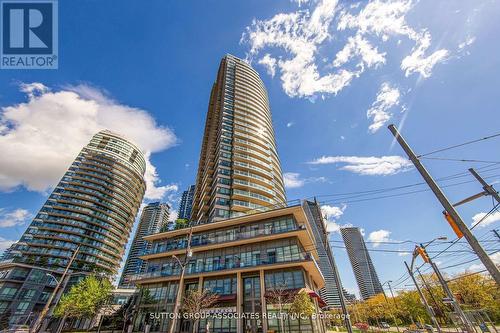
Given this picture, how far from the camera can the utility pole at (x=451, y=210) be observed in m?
6.61

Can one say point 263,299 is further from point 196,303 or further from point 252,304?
point 196,303

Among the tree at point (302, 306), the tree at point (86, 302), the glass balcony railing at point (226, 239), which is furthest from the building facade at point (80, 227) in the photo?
the tree at point (302, 306)

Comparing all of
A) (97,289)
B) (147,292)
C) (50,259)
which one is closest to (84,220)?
(50,259)

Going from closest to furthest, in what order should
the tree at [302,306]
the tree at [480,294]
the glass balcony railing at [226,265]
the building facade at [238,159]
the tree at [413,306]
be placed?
the tree at [302,306], the glass balcony railing at [226,265], the tree at [480,294], the building facade at [238,159], the tree at [413,306]

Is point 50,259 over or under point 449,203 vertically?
over

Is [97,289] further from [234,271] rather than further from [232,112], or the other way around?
[232,112]

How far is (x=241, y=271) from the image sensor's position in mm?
26938

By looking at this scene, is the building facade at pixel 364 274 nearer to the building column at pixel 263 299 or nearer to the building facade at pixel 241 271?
the building facade at pixel 241 271

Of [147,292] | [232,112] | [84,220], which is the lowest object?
[147,292]

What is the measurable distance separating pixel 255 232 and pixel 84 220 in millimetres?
65348

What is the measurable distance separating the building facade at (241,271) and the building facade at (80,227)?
26.3 m

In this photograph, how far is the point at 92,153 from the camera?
8238 cm

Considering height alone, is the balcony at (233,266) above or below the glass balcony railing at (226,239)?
below

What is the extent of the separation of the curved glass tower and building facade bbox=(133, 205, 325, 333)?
4571 centimetres
